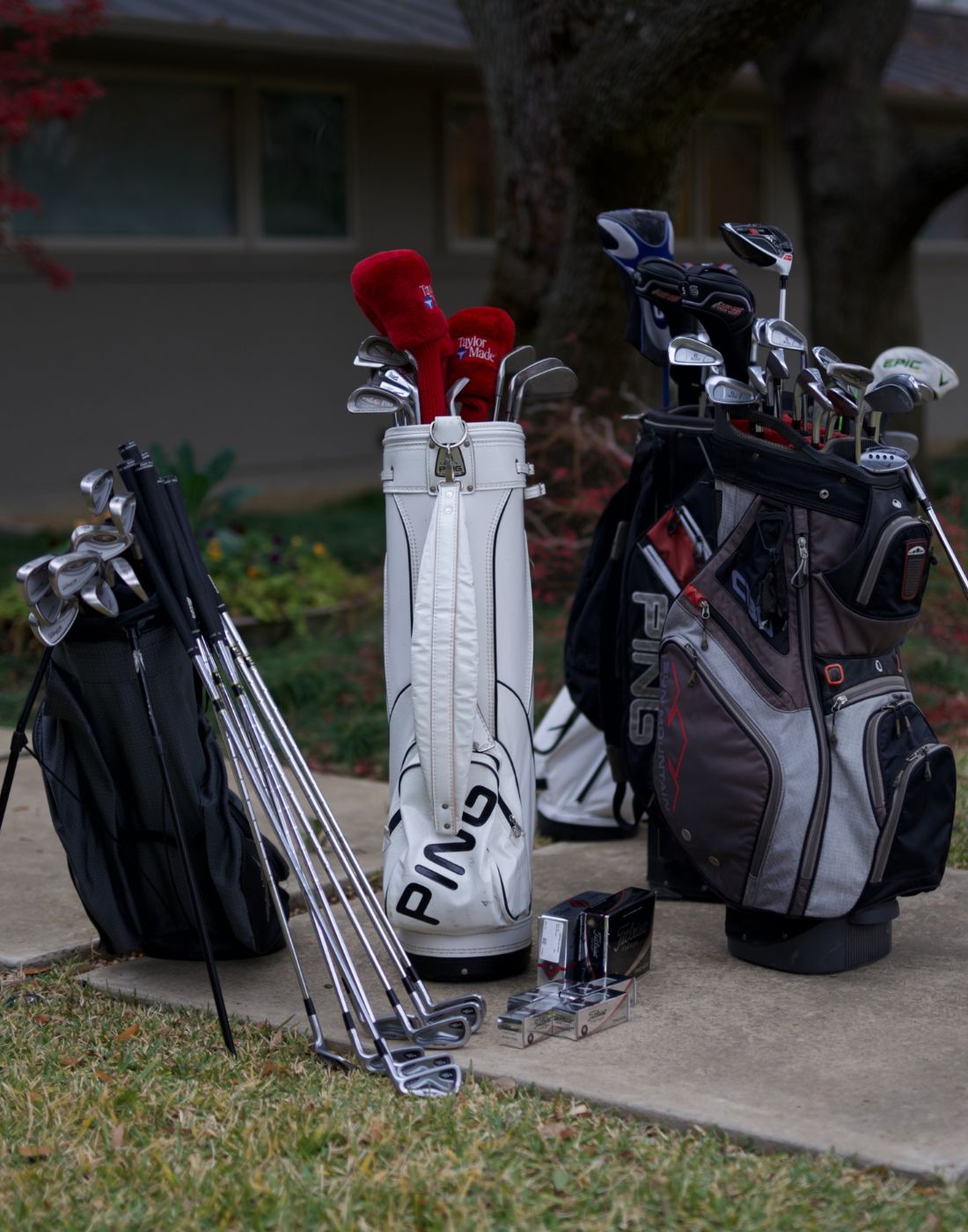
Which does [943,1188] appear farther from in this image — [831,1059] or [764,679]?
[764,679]

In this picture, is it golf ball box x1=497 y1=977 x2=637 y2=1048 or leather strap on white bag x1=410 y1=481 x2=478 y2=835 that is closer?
golf ball box x1=497 y1=977 x2=637 y2=1048

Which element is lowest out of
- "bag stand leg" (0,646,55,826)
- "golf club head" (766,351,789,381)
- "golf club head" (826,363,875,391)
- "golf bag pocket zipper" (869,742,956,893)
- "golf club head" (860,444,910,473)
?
"golf bag pocket zipper" (869,742,956,893)

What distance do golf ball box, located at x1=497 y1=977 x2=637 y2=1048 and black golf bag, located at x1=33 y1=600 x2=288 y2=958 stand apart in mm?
668

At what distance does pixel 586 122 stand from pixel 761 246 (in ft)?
10.6

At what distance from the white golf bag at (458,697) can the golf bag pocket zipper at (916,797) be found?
0.77 meters

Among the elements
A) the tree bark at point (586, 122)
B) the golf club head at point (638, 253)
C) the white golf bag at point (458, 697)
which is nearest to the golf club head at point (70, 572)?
the white golf bag at point (458, 697)

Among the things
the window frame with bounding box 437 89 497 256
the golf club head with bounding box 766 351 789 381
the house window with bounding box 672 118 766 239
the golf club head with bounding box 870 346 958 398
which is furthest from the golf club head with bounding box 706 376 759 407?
the house window with bounding box 672 118 766 239

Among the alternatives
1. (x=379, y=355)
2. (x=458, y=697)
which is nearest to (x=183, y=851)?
(x=458, y=697)

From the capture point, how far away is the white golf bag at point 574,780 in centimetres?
458

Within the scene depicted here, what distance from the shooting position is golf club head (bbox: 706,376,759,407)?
10.9 ft

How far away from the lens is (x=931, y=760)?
3.28 m

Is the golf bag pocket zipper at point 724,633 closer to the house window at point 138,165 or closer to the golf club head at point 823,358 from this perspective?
the golf club head at point 823,358

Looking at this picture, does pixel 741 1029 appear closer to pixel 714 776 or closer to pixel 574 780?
pixel 714 776

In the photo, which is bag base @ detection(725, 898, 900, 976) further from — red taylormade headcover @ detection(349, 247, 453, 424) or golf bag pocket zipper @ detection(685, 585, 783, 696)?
red taylormade headcover @ detection(349, 247, 453, 424)
